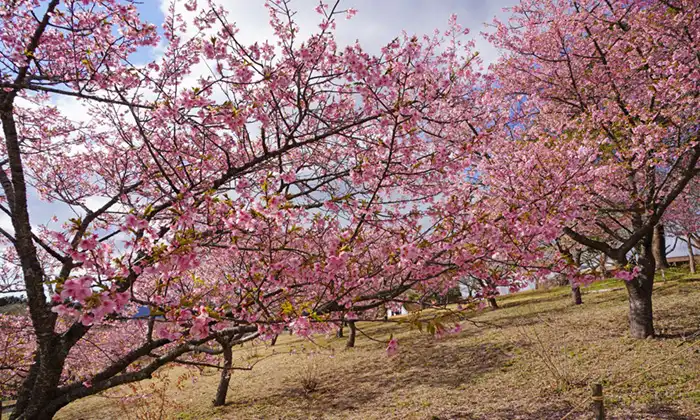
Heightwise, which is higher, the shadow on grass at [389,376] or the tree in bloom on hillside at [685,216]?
the tree in bloom on hillside at [685,216]

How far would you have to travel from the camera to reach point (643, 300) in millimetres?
8531

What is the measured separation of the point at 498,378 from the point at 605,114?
5758 mm

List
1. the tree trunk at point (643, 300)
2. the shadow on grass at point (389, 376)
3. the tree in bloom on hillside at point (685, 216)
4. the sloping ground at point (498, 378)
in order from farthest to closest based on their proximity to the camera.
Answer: the tree in bloom on hillside at point (685, 216) → the shadow on grass at point (389, 376) → the tree trunk at point (643, 300) → the sloping ground at point (498, 378)

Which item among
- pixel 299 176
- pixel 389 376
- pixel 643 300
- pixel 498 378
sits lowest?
pixel 389 376

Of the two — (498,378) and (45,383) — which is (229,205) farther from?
(498,378)

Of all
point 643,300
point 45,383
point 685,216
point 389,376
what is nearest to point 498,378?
point 389,376

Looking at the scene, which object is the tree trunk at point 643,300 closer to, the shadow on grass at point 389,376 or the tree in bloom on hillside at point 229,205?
the shadow on grass at point 389,376

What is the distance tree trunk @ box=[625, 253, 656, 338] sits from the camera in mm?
8469

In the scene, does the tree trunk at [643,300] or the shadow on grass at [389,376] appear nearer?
the tree trunk at [643,300]

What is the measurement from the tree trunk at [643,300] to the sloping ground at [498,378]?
340 millimetres

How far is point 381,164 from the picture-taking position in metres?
4.48

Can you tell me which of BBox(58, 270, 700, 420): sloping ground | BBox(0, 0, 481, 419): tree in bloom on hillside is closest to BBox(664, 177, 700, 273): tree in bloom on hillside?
BBox(58, 270, 700, 420): sloping ground

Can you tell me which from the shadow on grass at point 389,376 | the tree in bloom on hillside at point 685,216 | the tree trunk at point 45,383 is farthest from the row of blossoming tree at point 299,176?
the tree in bloom on hillside at point 685,216

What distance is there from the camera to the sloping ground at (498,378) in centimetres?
618
